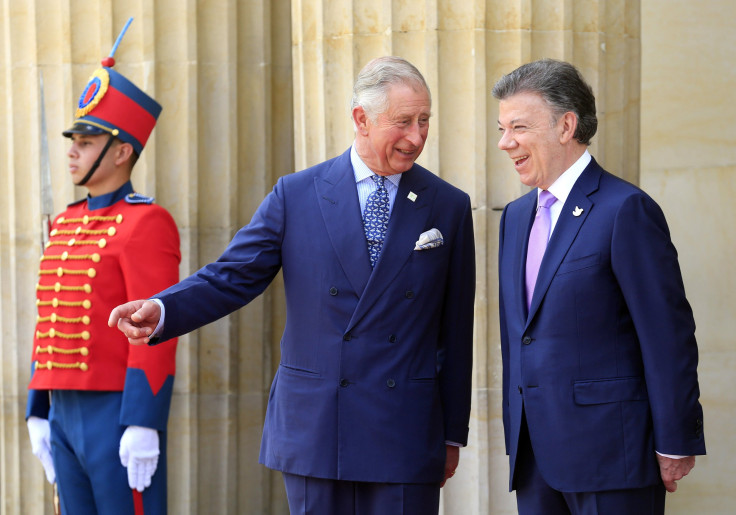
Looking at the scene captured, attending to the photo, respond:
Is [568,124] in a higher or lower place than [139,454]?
higher

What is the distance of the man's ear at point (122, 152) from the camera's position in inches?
193

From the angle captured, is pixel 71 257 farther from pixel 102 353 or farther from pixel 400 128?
pixel 400 128

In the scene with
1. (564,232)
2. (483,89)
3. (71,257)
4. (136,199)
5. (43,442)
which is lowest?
(43,442)

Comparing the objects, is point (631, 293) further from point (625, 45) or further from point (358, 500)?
point (625, 45)

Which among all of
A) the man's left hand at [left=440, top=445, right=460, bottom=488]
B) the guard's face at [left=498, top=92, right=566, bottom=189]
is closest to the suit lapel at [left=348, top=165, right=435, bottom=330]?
the guard's face at [left=498, top=92, right=566, bottom=189]

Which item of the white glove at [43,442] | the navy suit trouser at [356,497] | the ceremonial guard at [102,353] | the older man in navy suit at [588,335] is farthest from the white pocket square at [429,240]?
the white glove at [43,442]

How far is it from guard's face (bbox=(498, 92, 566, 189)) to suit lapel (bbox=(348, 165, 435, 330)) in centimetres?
31

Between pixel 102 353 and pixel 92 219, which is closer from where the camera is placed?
pixel 102 353

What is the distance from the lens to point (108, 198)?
4848 mm

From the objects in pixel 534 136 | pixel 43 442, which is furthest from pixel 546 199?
pixel 43 442

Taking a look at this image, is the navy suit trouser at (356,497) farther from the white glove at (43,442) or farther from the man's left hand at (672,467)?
the white glove at (43,442)

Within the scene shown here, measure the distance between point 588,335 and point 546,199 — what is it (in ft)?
1.52

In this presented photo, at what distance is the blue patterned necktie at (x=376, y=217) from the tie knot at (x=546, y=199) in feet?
1.56

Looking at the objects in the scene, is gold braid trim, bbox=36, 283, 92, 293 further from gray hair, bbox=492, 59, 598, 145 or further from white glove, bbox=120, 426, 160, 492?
gray hair, bbox=492, 59, 598, 145
